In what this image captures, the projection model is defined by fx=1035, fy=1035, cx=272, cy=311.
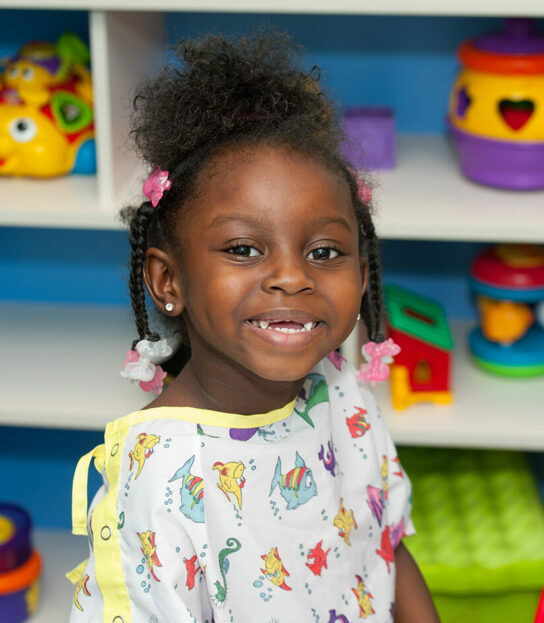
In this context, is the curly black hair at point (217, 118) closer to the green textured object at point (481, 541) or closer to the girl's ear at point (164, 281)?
the girl's ear at point (164, 281)

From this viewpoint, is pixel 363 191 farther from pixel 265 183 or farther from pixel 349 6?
pixel 349 6

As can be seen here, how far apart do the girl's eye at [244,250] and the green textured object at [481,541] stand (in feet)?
2.41

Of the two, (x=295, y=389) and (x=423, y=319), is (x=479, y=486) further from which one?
(x=295, y=389)

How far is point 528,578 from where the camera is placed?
149 centimetres

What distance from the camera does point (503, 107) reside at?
4.76 feet

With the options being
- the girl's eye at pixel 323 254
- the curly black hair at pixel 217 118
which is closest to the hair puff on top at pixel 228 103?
the curly black hair at pixel 217 118

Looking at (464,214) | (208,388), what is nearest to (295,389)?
(208,388)

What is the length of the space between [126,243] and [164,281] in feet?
2.57

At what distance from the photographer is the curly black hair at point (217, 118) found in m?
0.96

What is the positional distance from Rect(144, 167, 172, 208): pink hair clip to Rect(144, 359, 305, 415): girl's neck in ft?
0.55

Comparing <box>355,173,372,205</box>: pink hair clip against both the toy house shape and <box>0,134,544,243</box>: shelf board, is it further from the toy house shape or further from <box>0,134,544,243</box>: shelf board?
the toy house shape

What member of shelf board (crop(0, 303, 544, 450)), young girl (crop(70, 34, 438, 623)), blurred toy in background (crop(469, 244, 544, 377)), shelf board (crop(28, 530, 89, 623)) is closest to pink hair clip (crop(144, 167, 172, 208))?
young girl (crop(70, 34, 438, 623))

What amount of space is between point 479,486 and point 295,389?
0.74m

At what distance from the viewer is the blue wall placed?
5.38ft
